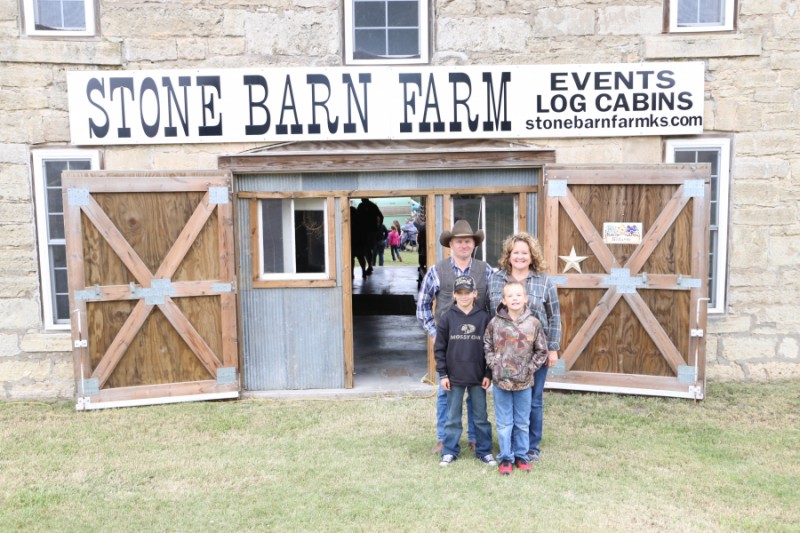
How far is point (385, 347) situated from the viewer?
9.02m

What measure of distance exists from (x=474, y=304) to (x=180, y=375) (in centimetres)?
329

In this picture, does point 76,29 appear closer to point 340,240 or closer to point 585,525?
point 340,240

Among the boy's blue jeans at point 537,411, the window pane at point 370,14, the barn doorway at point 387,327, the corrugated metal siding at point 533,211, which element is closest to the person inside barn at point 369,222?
the barn doorway at point 387,327

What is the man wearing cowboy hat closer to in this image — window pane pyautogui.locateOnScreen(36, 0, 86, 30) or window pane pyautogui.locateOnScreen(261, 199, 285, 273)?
window pane pyautogui.locateOnScreen(261, 199, 285, 273)

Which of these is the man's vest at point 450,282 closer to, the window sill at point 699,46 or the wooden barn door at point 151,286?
the wooden barn door at point 151,286

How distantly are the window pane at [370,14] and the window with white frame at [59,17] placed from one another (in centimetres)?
261

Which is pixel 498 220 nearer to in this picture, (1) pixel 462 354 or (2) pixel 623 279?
(2) pixel 623 279

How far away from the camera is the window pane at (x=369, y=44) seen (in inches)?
272

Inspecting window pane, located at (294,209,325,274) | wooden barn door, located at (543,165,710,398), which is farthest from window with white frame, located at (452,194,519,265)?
window pane, located at (294,209,325,274)

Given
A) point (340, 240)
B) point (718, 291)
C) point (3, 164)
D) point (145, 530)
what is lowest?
point (145, 530)

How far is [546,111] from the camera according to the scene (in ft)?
22.5

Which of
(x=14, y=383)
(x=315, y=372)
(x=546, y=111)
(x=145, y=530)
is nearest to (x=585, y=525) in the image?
(x=145, y=530)

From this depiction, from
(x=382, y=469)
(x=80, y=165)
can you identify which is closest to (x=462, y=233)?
(x=382, y=469)

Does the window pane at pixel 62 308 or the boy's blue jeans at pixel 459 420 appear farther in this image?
the window pane at pixel 62 308
